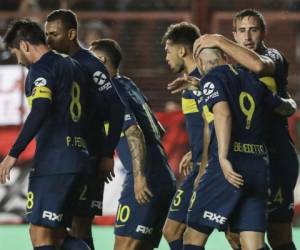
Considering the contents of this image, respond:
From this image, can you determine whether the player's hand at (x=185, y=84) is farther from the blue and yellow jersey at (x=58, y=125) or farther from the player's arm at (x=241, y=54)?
the blue and yellow jersey at (x=58, y=125)

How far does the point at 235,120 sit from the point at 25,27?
1.47 metres

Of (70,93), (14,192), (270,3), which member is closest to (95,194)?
(70,93)

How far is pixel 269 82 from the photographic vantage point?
7824 mm

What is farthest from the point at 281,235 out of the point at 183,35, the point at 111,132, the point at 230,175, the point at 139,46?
the point at 139,46

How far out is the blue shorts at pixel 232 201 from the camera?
727cm

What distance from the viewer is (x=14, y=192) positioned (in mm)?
13219

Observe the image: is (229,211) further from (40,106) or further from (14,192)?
(14,192)

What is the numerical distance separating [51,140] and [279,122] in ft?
5.63

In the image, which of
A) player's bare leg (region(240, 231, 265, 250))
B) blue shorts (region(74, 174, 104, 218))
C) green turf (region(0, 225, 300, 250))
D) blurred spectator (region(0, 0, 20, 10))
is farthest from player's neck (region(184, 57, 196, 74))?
blurred spectator (region(0, 0, 20, 10))

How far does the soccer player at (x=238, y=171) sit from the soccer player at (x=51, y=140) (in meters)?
0.81

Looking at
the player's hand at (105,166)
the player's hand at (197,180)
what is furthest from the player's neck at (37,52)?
the player's hand at (197,180)

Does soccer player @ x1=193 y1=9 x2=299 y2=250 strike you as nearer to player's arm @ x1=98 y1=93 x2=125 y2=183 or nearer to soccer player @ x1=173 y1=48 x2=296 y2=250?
soccer player @ x1=173 y1=48 x2=296 y2=250

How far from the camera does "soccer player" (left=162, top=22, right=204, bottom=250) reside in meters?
8.25

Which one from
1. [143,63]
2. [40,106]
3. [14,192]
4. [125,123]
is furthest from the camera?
[143,63]
